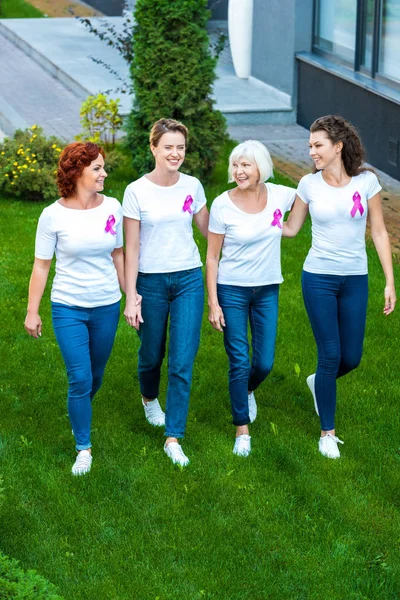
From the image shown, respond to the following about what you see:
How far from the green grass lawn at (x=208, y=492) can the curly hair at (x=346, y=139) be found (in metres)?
1.75

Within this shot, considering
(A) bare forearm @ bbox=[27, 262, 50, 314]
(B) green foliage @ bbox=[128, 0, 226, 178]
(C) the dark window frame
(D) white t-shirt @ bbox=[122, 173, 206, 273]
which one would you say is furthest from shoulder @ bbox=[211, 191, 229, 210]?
(C) the dark window frame

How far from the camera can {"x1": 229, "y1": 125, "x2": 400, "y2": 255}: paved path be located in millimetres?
11117

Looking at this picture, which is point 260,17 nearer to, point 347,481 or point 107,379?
point 107,379

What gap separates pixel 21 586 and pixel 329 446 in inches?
105

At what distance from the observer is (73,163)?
5.72 meters

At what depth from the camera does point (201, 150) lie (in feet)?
39.3

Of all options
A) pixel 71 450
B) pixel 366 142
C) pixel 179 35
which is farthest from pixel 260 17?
pixel 71 450

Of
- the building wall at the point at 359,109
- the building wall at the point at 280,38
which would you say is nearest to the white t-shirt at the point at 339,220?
the building wall at the point at 359,109

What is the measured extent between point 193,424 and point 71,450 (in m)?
0.84

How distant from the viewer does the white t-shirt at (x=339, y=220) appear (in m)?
5.96

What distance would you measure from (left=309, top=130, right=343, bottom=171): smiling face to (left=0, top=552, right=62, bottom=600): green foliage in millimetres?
2859

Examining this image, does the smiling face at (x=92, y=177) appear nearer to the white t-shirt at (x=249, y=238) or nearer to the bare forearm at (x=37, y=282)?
the bare forearm at (x=37, y=282)

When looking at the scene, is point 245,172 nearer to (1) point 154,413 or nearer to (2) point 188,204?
(2) point 188,204

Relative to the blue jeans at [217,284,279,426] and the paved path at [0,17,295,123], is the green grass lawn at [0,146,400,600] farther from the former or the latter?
the paved path at [0,17,295,123]
